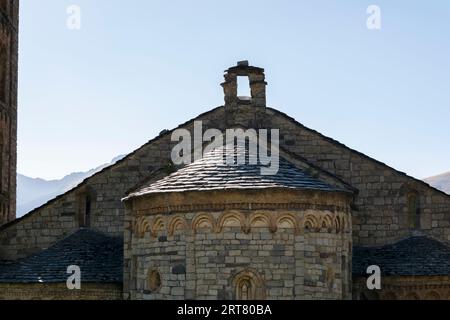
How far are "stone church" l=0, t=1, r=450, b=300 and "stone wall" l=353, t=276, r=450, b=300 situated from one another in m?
0.03

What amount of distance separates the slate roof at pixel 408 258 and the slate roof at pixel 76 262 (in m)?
6.46

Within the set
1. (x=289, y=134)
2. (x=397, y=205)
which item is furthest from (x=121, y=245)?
(x=397, y=205)

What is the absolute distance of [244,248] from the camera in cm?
2028

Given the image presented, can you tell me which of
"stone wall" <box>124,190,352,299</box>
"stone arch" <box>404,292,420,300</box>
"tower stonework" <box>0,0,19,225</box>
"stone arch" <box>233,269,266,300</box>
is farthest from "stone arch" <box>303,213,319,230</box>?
"tower stonework" <box>0,0,19,225</box>

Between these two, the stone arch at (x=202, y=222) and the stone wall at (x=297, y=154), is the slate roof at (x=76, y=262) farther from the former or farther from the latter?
the stone arch at (x=202, y=222)

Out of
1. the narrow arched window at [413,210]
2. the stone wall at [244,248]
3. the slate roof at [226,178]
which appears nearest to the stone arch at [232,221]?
the stone wall at [244,248]

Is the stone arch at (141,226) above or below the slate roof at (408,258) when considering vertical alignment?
above

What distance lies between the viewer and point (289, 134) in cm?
2584

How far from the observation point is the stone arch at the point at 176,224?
20.9 metres

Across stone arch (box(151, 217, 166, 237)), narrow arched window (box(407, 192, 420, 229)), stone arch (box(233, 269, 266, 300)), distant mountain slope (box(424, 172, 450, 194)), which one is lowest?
stone arch (box(233, 269, 266, 300))

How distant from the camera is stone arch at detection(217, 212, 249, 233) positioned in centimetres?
2042

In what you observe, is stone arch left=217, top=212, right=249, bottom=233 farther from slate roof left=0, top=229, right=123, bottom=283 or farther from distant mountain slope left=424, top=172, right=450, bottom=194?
distant mountain slope left=424, top=172, right=450, bottom=194
